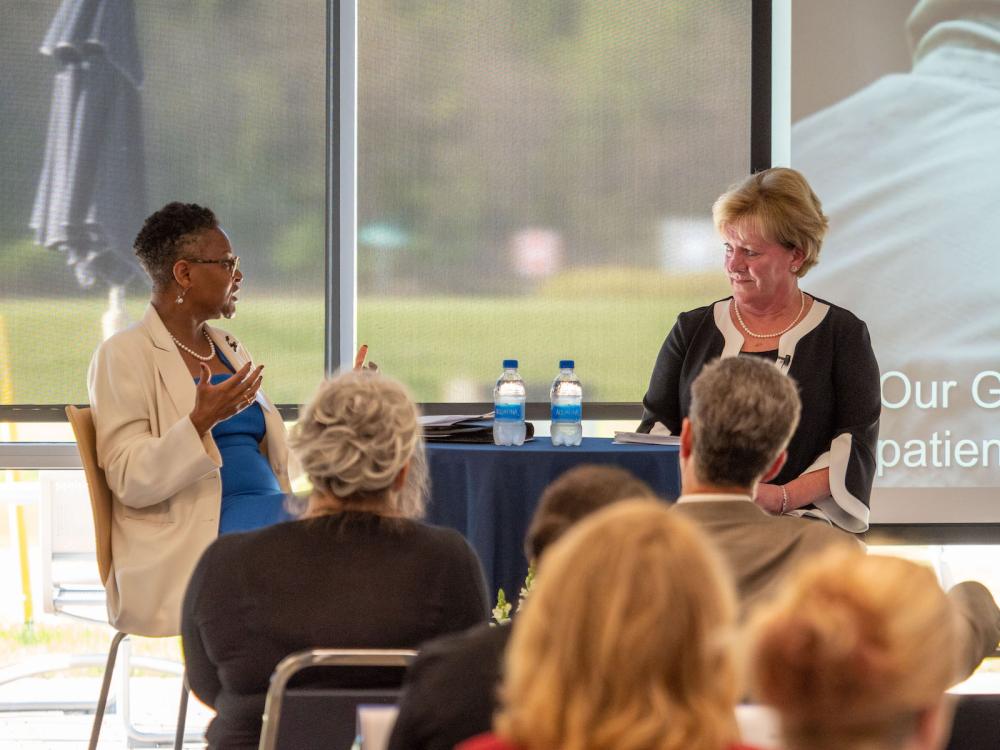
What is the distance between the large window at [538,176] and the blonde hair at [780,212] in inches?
61.3

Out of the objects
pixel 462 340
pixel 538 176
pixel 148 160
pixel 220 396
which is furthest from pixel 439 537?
pixel 148 160

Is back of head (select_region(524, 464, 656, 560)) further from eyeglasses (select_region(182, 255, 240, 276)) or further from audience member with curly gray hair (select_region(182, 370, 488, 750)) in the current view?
eyeglasses (select_region(182, 255, 240, 276))

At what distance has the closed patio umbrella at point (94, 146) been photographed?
185 inches

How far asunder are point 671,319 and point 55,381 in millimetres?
2558

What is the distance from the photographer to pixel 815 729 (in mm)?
902

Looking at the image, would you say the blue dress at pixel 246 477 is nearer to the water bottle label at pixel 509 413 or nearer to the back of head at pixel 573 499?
the water bottle label at pixel 509 413

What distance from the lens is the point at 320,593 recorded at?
186 cm

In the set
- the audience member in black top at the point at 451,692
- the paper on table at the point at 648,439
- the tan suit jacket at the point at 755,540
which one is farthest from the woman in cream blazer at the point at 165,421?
the audience member in black top at the point at 451,692

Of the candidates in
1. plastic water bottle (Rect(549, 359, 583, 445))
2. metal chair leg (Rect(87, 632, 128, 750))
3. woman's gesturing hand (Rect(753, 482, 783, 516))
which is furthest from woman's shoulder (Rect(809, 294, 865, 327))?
metal chair leg (Rect(87, 632, 128, 750))

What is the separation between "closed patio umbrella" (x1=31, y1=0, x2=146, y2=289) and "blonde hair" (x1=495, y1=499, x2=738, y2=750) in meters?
4.12

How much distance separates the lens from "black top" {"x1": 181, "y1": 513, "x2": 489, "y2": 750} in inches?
73.2

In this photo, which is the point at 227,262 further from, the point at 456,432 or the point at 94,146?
the point at 94,146

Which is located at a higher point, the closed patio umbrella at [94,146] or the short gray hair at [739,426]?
the closed patio umbrella at [94,146]

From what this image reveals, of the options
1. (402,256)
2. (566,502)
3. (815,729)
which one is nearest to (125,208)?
(402,256)
